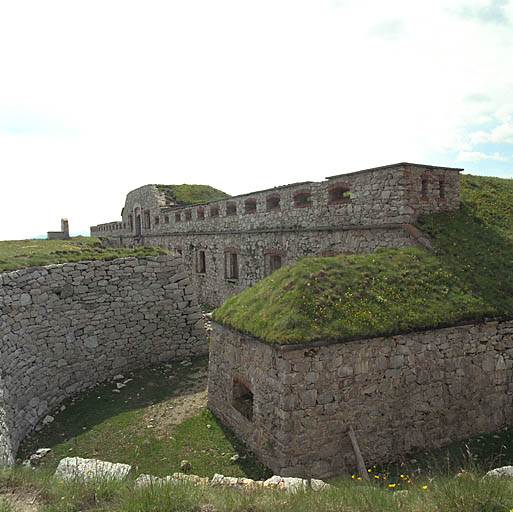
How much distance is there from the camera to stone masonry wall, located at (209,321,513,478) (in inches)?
260

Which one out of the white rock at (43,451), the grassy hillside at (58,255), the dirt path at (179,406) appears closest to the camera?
the white rock at (43,451)

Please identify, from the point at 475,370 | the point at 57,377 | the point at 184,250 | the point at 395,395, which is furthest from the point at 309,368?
the point at 184,250

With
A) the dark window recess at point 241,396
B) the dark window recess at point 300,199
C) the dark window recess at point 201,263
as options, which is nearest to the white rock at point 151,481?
the dark window recess at point 241,396

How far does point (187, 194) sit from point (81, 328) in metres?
20.6

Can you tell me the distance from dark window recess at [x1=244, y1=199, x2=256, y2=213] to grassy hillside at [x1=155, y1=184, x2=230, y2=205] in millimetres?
12981

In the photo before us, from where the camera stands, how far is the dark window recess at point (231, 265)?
18812 millimetres

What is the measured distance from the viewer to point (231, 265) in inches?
747

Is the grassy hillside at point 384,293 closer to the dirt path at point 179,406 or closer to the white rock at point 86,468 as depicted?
the dirt path at point 179,406

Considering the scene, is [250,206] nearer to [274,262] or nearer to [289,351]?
[274,262]

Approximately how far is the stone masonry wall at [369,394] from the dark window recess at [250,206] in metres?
9.32

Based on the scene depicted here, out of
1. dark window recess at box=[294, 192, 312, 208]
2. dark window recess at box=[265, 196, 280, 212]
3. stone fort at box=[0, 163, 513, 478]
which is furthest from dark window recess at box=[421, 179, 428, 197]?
dark window recess at box=[265, 196, 280, 212]

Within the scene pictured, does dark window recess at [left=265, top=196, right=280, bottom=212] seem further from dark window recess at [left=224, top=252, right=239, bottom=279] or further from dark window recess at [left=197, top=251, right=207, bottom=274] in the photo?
dark window recess at [left=197, top=251, right=207, bottom=274]

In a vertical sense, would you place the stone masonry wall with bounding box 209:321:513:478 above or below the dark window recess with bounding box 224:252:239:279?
below

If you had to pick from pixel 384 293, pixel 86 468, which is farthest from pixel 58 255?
pixel 384 293
